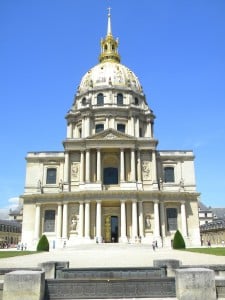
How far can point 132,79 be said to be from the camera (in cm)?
6294

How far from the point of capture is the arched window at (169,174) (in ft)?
165

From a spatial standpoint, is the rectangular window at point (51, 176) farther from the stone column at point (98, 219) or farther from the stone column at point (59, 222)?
the stone column at point (98, 219)

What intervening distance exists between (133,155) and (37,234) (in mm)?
17386

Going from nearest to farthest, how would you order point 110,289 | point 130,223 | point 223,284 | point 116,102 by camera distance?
point 223,284 → point 110,289 → point 130,223 → point 116,102

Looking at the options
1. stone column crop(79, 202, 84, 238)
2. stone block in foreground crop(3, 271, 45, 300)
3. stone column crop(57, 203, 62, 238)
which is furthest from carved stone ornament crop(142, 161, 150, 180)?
stone block in foreground crop(3, 271, 45, 300)

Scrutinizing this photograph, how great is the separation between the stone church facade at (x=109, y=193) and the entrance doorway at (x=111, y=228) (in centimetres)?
14

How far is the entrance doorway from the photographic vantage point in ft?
153

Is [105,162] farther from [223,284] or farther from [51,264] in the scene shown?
[223,284]

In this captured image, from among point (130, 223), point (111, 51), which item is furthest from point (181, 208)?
point (111, 51)

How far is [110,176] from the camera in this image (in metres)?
50.2

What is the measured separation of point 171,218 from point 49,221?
1746 cm

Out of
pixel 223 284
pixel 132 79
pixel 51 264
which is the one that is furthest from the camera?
pixel 132 79

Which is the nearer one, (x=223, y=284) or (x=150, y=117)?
(x=223, y=284)

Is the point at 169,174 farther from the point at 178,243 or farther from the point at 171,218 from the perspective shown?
the point at 178,243
